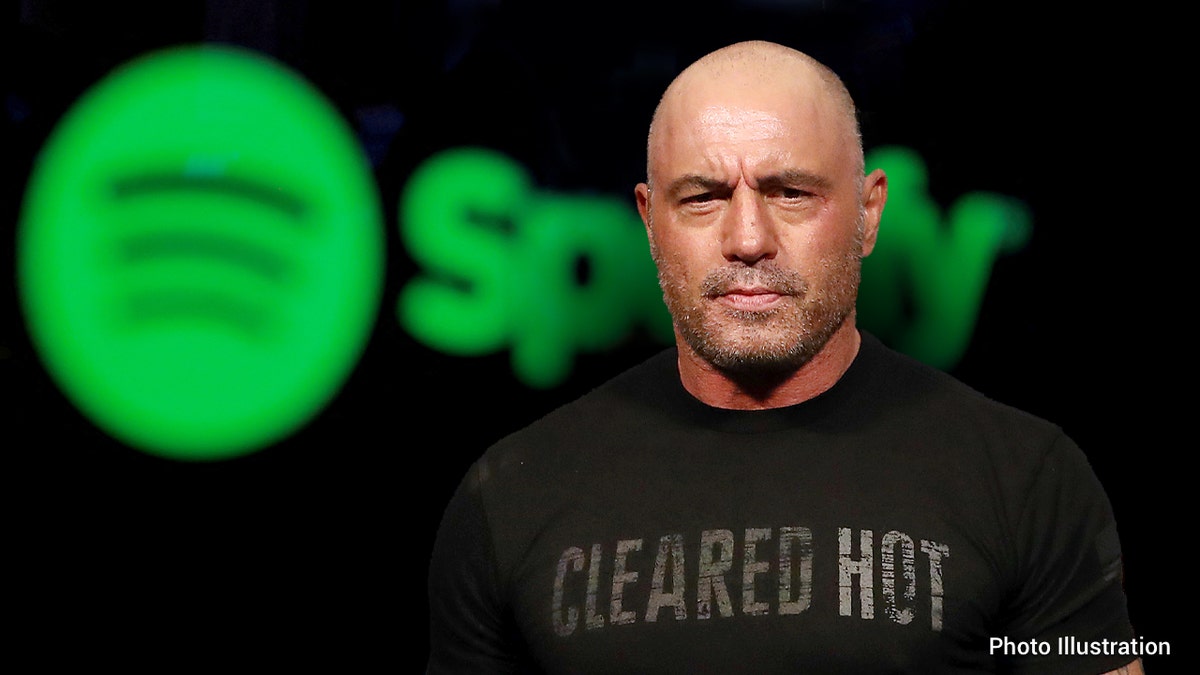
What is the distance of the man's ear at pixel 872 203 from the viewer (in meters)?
2.36

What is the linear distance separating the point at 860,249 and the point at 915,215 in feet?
2.22

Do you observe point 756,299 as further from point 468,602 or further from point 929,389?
point 468,602

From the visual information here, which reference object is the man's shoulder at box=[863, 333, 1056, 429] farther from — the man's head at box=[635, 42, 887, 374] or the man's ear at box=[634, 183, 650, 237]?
the man's ear at box=[634, 183, 650, 237]

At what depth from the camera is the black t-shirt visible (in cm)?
207

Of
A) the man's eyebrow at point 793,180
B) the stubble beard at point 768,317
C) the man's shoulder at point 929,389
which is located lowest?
the man's shoulder at point 929,389

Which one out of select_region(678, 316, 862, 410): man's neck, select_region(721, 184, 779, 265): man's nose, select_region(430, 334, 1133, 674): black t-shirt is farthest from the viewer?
select_region(678, 316, 862, 410): man's neck

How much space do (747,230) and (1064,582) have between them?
2.55 ft

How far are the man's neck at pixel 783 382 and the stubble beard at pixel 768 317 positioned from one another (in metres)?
0.02

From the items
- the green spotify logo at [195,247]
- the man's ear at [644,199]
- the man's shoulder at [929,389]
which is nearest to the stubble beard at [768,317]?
the man's shoulder at [929,389]

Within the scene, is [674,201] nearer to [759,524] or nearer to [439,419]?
[759,524]

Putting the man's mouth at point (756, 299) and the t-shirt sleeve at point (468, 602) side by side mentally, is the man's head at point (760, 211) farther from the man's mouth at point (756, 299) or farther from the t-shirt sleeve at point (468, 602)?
the t-shirt sleeve at point (468, 602)

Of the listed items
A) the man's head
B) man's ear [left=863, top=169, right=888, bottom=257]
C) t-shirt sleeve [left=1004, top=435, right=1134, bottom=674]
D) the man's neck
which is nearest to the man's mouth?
the man's head

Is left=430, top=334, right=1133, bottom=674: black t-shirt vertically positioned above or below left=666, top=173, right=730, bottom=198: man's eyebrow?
below


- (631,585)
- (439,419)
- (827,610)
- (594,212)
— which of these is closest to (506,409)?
(439,419)
